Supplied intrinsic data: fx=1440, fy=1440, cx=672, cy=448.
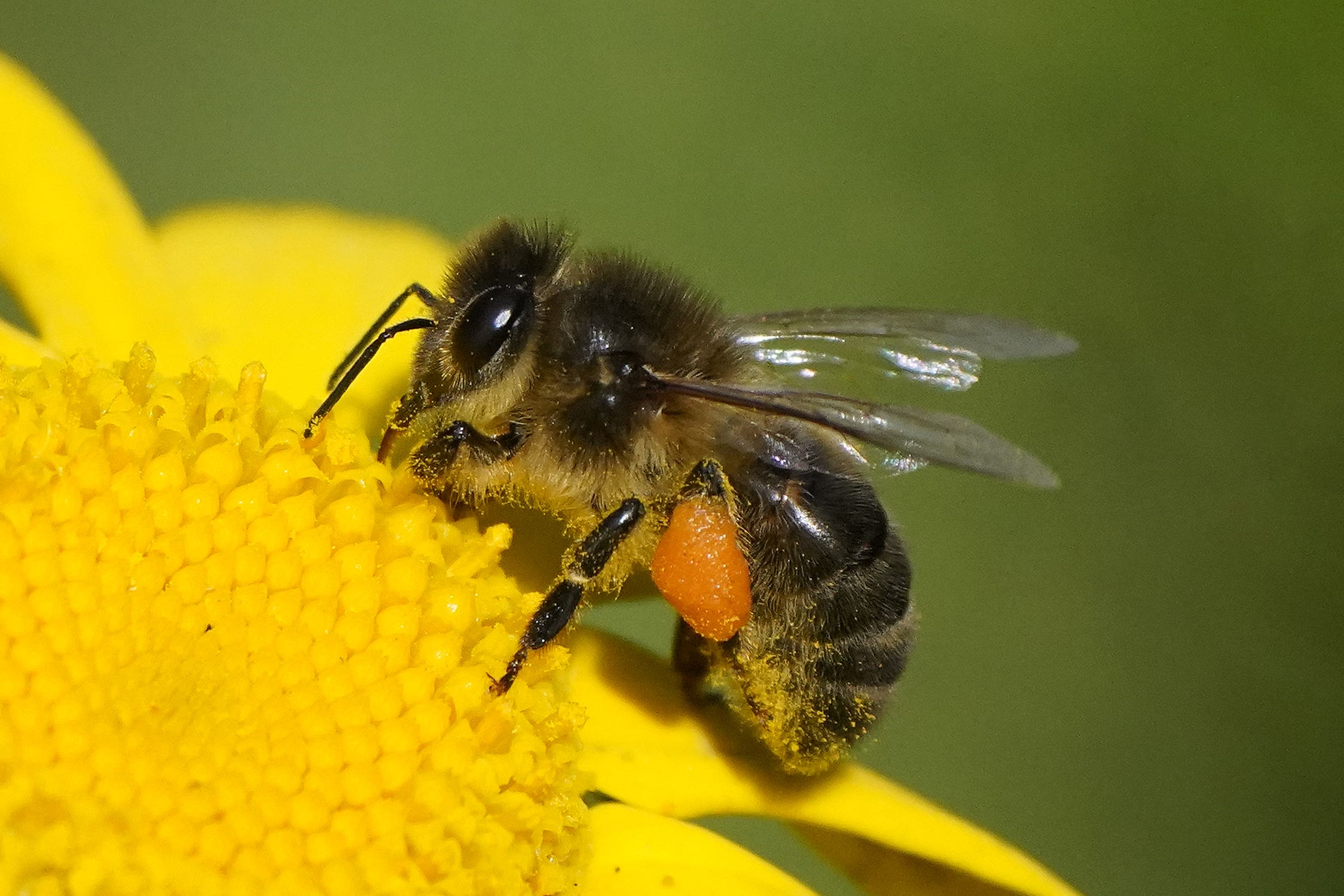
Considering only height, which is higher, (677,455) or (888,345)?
(888,345)

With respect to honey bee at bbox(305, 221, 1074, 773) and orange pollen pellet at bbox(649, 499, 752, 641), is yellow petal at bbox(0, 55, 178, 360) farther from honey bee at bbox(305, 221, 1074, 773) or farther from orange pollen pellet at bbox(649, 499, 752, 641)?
orange pollen pellet at bbox(649, 499, 752, 641)

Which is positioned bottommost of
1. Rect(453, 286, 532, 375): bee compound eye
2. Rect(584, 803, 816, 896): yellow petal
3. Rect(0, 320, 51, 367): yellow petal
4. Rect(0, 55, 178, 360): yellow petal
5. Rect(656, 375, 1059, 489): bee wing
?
Rect(584, 803, 816, 896): yellow petal

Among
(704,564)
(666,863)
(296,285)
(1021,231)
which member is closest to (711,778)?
(666,863)

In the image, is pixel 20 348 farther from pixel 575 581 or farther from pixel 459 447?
pixel 575 581

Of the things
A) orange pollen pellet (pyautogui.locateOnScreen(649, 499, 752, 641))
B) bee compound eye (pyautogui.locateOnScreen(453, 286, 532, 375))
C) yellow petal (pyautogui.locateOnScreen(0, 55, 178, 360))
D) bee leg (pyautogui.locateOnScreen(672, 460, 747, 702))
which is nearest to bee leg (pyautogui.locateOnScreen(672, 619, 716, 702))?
bee leg (pyautogui.locateOnScreen(672, 460, 747, 702))

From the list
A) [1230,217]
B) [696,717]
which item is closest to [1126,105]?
[1230,217]

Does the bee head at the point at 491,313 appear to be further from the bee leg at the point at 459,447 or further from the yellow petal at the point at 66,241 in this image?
the yellow petal at the point at 66,241

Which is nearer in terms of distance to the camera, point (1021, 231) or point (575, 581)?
point (575, 581)
